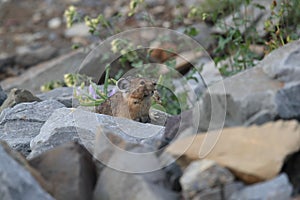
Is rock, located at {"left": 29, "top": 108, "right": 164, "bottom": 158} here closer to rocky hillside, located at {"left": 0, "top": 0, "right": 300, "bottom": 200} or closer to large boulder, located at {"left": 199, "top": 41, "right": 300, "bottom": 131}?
rocky hillside, located at {"left": 0, "top": 0, "right": 300, "bottom": 200}

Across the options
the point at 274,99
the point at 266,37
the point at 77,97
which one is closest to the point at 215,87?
the point at 274,99

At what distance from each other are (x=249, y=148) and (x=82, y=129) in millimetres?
1330

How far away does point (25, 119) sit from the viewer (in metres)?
4.55

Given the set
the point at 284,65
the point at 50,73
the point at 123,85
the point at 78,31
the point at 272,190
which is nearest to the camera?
the point at 272,190

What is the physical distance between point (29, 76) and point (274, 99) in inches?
204

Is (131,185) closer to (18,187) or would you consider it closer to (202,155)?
(202,155)

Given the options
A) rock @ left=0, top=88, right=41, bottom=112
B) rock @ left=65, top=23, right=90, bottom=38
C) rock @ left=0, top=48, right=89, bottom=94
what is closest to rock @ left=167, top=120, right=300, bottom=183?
rock @ left=0, top=88, right=41, bottom=112

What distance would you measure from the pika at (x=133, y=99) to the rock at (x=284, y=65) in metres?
1.02

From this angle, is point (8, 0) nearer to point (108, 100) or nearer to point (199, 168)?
point (108, 100)

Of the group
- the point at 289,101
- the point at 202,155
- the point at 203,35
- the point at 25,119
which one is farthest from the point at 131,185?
the point at 203,35

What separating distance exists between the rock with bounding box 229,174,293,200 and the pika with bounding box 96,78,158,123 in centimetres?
163

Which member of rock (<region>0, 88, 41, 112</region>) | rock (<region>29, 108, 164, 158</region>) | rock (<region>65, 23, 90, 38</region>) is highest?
rock (<region>29, 108, 164, 158</region>)

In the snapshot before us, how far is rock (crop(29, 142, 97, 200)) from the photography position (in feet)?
9.98

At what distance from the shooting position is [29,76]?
7848 millimetres
